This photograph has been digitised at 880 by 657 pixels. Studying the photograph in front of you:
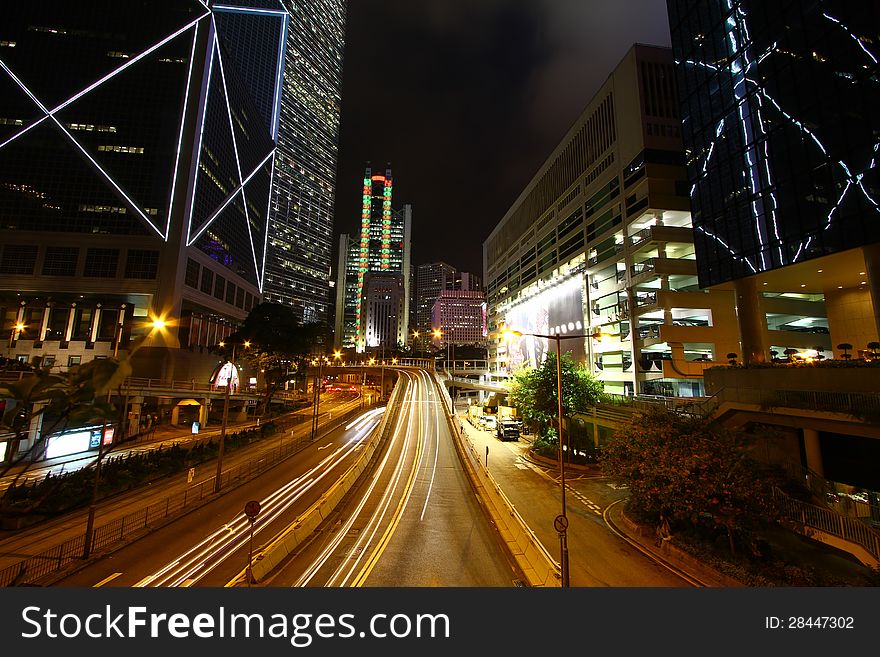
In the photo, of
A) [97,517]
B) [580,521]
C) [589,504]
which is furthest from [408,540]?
[97,517]

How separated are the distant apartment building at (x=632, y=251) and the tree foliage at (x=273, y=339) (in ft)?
103

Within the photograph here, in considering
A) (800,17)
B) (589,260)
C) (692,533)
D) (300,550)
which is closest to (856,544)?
(692,533)

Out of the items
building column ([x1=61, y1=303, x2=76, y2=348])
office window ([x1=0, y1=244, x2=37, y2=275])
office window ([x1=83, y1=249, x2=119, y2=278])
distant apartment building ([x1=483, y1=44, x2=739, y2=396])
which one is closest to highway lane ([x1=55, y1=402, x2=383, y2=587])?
distant apartment building ([x1=483, y1=44, x2=739, y2=396])

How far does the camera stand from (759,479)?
52.1ft

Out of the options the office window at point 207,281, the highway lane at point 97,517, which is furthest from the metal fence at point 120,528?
the office window at point 207,281

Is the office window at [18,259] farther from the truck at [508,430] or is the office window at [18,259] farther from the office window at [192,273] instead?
A: the truck at [508,430]

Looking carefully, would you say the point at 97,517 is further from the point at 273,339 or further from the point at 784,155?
the point at 784,155

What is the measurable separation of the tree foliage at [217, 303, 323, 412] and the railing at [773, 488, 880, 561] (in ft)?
185

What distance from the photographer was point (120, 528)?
60.1 ft

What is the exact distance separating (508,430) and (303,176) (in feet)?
584

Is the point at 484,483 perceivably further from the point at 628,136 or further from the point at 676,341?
the point at 628,136

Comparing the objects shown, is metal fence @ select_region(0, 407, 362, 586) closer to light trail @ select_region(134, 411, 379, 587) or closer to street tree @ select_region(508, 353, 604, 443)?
light trail @ select_region(134, 411, 379, 587)

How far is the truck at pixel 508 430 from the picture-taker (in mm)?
45344

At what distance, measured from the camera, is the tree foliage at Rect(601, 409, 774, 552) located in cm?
1566
